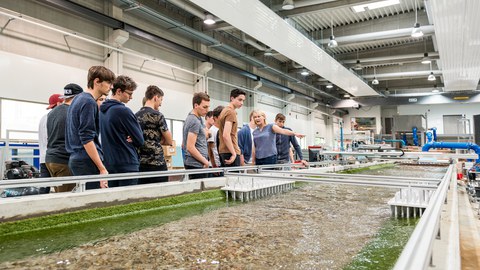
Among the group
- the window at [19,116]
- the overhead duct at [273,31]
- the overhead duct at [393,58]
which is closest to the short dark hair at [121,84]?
the overhead duct at [273,31]

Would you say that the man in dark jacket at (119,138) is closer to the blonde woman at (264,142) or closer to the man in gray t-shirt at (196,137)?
the man in gray t-shirt at (196,137)

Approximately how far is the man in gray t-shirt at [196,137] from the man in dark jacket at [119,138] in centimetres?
52

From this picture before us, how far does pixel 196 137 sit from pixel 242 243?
1.36 meters

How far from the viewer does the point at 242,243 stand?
1.10m

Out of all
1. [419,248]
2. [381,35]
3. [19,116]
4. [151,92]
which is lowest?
[419,248]

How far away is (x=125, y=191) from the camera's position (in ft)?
5.23

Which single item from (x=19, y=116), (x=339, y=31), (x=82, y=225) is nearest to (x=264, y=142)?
(x=82, y=225)

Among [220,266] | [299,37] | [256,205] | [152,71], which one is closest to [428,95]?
[299,37]

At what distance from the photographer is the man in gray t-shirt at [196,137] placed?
92.0 inches

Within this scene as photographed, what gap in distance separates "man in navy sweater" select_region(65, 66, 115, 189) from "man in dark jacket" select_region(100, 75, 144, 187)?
0.40ft

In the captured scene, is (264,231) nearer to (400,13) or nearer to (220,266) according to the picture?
(220,266)

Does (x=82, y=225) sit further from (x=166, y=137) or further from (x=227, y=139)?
(x=227, y=139)

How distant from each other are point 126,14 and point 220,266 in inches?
258

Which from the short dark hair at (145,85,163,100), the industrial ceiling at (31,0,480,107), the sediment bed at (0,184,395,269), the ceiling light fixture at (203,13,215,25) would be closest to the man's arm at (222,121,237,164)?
the short dark hair at (145,85,163,100)
